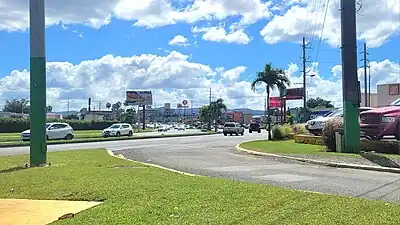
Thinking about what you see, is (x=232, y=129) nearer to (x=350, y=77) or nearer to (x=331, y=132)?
(x=331, y=132)

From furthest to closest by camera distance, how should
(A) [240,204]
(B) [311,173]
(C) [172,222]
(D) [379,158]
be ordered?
(D) [379,158]
(B) [311,173]
(A) [240,204]
(C) [172,222]

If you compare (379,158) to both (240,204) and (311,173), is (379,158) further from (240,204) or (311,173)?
(240,204)

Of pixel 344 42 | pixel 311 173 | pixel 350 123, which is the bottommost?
pixel 311 173

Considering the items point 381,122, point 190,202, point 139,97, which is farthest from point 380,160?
point 139,97

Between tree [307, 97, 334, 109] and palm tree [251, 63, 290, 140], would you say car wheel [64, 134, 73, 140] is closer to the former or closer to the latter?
palm tree [251, 63, 290, 140]

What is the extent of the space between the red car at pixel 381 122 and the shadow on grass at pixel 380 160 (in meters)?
1.63

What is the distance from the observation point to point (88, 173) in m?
13.6

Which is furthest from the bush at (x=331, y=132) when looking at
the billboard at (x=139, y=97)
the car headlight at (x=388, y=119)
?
the billboard at (x=139, y=97)

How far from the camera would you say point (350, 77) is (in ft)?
69.2

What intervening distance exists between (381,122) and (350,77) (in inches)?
85.4

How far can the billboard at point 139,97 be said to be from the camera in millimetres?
99375

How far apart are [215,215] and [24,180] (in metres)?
7.01

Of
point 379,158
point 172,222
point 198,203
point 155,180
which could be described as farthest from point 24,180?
point 379,158

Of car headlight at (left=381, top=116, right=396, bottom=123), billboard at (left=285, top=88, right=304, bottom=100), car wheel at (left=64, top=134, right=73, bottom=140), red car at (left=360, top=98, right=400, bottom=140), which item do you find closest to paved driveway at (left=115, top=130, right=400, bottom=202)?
red car at (left=360, top=98, right=400, bottom=140)
